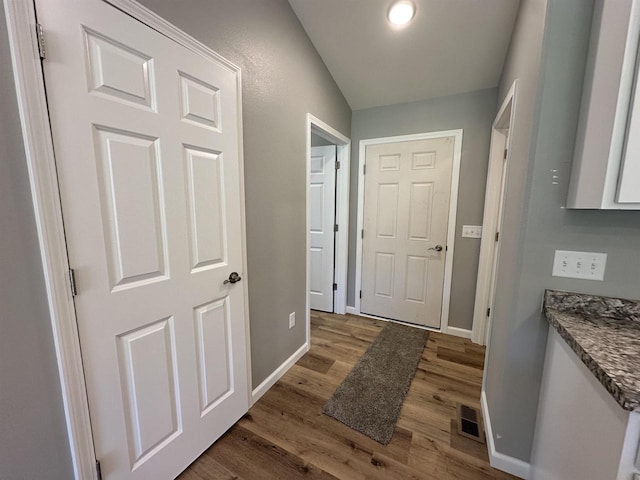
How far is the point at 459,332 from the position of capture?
8.50 feet

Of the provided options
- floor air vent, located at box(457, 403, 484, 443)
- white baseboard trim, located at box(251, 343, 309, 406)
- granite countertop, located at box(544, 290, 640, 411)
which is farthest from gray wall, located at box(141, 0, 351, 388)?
granite countertop, located at box(544, 290, 640, 411)

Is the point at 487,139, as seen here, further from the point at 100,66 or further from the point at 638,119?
the point at 100,66

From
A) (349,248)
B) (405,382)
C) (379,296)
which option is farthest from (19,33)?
(379,296)

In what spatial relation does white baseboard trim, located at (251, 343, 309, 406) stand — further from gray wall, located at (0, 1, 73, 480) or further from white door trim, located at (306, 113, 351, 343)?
gray wall, located at (0, 1, 73, 480)

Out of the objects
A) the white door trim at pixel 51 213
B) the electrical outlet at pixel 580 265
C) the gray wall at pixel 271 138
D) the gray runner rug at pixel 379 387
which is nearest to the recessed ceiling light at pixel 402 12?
the gray wall at pixel 271 138

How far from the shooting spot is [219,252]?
136cm

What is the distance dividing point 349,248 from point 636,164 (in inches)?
90.7

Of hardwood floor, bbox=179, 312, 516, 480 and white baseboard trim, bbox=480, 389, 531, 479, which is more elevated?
white baseboard trim, bbox=480, 389, 531, 479

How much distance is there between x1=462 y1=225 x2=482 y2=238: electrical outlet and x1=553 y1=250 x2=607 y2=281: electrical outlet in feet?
4.50

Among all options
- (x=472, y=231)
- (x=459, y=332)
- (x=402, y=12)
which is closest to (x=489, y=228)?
(x=472, y=231)

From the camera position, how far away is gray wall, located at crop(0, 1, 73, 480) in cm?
71

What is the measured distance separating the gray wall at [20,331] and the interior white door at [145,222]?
84mm

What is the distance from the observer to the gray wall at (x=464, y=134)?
2.31 m

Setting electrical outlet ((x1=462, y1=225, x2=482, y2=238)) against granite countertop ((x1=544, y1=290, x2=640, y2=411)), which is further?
electrical outlet ((x1=462, y1=225, x2=482, y2=238))
